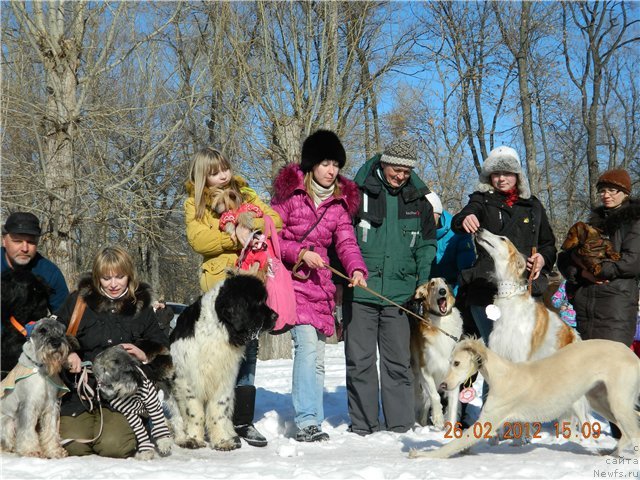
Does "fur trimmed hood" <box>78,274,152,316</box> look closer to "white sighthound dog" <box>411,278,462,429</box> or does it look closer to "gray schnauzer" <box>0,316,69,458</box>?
"gray schnauzer" <box>0,316,69,458</box>

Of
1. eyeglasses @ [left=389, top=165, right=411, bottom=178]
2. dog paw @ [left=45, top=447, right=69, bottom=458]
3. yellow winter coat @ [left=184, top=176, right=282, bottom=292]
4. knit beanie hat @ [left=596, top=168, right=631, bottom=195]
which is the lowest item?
dog paw @ [left=45, top=447, right=69, bottom=458]

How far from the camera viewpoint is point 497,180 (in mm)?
5570

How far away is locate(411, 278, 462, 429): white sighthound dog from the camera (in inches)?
236

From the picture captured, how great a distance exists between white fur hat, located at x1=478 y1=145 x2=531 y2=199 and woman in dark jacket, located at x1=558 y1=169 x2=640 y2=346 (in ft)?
1.94

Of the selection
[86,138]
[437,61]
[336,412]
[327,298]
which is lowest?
[336,412]

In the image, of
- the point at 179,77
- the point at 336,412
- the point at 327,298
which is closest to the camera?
the point at 327,298

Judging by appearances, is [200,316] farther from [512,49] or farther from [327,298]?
[512,49]

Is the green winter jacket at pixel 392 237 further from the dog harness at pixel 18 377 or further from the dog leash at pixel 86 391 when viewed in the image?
the dog harness at pixel 18 377

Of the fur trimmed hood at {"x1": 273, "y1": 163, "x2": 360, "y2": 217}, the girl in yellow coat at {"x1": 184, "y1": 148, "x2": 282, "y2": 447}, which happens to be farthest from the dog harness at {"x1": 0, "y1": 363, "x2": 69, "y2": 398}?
the fur trimmed hood at {"x1": 273, "y1": 163, "x2": 360, "y2": 217}

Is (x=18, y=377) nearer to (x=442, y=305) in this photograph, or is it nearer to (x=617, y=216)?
(x=442, y=305)

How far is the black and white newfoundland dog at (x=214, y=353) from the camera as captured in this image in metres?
4.76

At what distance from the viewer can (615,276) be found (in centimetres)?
515

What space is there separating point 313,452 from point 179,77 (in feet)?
37.6

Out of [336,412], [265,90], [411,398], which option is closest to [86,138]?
[265,90]
